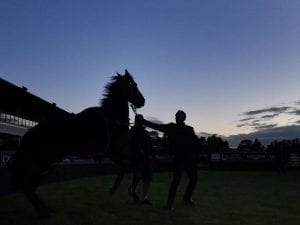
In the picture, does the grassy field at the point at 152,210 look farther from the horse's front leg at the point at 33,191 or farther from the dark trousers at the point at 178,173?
the dark trousers at the point at 178,173

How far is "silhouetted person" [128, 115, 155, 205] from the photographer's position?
486 inches

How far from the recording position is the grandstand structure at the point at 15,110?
17.1m

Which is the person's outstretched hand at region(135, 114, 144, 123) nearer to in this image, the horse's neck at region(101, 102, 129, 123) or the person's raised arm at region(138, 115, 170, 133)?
the person's raised arm at region(138, 115, 170, 133)

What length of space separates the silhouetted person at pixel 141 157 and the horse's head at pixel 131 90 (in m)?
0.72

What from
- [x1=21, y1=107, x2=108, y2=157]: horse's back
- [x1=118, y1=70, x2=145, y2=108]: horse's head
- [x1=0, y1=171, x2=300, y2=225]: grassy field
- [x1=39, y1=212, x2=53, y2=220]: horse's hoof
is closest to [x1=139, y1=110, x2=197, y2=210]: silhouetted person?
[x1=118, y1=70, x2=145, y2=108]: horse's head

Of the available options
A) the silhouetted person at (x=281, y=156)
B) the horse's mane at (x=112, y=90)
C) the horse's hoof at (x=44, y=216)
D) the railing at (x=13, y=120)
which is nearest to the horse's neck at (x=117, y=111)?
the horse's mane at (x=112, y=90)

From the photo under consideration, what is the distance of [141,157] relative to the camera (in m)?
12.5

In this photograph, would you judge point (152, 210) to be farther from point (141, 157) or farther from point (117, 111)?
point (117, 111)

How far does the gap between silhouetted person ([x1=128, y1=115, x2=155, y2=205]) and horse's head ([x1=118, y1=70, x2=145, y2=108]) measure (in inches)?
28.4

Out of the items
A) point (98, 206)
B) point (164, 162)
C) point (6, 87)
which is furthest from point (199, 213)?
point (164, 162)

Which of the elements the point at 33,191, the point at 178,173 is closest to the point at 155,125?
the point at 178,173

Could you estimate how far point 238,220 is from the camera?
9727 mm

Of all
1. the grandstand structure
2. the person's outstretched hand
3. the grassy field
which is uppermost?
the grandstand structure

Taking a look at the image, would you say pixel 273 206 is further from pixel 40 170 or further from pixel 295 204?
pixel 40 170
